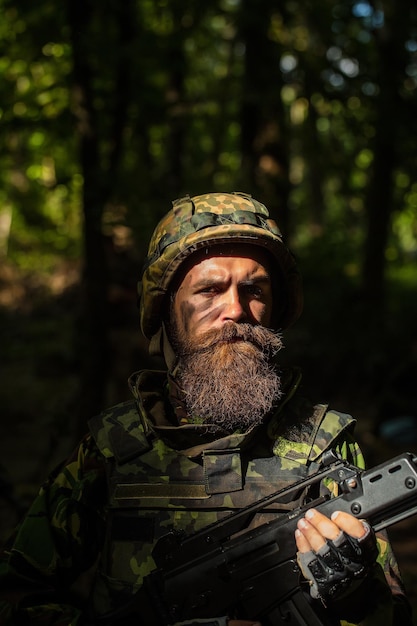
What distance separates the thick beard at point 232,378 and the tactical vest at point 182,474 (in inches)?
2.8

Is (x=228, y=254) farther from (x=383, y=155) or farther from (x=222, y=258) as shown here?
(x=383, y=155)

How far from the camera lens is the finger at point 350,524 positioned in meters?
2.06

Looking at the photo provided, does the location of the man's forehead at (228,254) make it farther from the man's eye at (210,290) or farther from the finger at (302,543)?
the finger at (302,543)

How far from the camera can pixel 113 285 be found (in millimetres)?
13211

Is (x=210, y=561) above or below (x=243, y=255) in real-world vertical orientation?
below

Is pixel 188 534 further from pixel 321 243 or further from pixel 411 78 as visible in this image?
pixel 321 243

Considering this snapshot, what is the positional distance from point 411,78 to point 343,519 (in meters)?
7.44

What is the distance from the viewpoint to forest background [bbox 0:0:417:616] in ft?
21.1

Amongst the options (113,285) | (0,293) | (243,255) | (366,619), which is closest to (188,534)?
(366,619)

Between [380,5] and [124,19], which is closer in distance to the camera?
[124,19]

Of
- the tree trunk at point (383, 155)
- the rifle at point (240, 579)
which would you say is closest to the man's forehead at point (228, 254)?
the rifle at point (240, 579)

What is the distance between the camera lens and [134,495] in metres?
2.48

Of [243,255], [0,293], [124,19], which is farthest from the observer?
[0,293]

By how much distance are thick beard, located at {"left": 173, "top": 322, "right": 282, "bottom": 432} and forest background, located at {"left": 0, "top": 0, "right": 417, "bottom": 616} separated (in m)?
2.30
